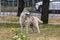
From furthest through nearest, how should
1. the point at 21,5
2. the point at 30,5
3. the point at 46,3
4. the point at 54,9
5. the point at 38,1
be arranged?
the point at 38,1 → the point at 30,5 → the point at 54,9 → the point at 21,5 → the point at 46,3

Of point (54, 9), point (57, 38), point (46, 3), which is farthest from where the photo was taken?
point (54, 9)

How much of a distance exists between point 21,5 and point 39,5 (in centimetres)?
623

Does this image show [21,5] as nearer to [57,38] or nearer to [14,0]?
[14,0]

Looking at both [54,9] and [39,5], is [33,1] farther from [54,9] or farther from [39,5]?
[54,9]

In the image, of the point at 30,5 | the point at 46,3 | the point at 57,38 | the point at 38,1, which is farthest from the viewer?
the point at 38,1

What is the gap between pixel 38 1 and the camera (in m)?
28.9

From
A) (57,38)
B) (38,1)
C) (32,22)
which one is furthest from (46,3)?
(38,1)

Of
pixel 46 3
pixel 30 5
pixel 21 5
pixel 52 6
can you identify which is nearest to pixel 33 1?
pixel 30 5

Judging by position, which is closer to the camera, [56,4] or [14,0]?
[56,4]

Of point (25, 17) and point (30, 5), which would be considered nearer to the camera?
point (25, 17)

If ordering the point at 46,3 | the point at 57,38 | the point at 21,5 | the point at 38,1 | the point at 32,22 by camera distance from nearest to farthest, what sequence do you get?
the point at 57,38
the point at 32,22
the point at 46,3
the point at 21,5
the point at 38,1

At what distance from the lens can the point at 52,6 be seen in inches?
992

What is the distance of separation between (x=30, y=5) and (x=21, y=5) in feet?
20.8

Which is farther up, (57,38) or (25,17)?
(25,17)
